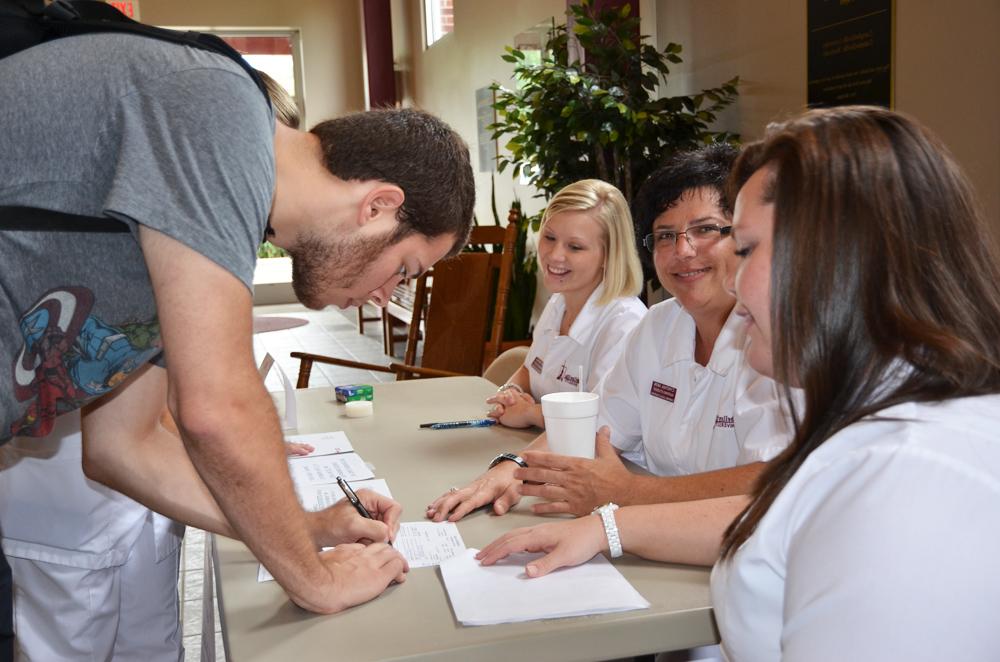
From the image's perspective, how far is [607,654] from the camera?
1190 mm

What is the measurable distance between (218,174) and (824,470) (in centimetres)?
71

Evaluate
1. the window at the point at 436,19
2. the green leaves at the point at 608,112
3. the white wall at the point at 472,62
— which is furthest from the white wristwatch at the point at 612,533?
the window at the point at 436,19

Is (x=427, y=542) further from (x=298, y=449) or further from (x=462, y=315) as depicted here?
(x=462, y=315)

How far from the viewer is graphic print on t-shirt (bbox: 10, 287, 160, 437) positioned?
1121 mm

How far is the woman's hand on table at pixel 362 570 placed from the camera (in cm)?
126

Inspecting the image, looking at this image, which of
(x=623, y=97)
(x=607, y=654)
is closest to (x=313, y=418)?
(x=607, y=654)

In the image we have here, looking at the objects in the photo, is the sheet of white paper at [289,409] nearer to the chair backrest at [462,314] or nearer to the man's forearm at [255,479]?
the man's forearm at [255,479]

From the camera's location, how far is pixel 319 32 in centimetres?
1184

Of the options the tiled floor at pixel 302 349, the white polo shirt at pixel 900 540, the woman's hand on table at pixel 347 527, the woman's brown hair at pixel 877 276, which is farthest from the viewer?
the tiled floor at pixel 302 349

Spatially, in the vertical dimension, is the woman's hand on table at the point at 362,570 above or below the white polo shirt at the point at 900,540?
below

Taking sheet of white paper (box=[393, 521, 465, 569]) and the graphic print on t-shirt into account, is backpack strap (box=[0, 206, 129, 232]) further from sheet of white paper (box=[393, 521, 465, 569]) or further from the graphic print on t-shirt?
sheet of white paper (box=[393, 521, 465, 569])

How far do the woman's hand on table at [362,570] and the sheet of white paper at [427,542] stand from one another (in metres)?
0.05

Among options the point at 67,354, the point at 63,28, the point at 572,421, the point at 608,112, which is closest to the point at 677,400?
the point at 572,421

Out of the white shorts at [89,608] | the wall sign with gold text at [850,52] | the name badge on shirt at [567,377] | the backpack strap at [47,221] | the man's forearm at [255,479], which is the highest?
the wall sign with gold text at [850,52]
